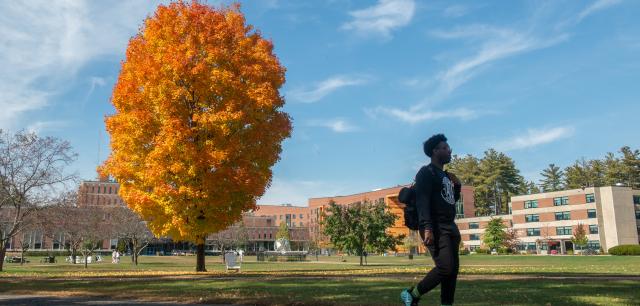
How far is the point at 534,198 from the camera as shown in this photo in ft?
312

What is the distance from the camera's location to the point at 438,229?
6.07 metres

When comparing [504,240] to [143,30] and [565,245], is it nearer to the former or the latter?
[565,245]

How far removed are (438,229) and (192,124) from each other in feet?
54.6

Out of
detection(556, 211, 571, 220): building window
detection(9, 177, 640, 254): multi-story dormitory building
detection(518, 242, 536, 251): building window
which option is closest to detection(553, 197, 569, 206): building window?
detection(9, 177, 640, 254): multi-story dormitory building

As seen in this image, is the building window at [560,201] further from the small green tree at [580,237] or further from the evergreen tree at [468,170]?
the evergreen tree at [468,170]

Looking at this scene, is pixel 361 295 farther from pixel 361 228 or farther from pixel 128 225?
pixel 128 225

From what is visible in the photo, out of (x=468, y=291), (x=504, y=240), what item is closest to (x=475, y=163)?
(x=504, y=240)

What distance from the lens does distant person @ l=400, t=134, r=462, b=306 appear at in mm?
5996

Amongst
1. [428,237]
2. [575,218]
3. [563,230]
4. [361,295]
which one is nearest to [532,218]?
[563,230]

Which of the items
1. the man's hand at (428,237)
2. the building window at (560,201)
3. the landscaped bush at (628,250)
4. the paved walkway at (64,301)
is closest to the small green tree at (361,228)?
the paved walkway at (64,301)

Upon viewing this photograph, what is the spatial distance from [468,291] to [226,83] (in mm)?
12892

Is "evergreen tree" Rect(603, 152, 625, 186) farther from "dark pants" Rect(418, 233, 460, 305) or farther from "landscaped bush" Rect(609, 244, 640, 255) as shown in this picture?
"dark pants" Rect(418, 233, 460, 305)

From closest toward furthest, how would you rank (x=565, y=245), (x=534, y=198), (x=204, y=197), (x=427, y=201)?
(x=427, y=201) → (x=204, y=197) → (x=565, y=245) → (x=534, y=198)

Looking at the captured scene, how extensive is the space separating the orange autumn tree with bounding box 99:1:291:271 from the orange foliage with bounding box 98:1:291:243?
0.04m
